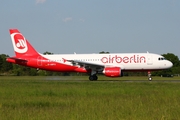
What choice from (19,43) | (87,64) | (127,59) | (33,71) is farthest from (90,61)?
(33,71)

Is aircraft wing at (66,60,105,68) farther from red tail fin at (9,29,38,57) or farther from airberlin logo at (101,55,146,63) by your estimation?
red tail fin at (9,29,38,57)

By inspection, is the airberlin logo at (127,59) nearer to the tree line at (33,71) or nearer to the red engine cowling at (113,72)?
the red engine cowling at (113,72)

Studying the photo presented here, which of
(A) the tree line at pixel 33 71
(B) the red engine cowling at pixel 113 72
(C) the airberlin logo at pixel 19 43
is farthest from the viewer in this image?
(A) the tree line at pixel 33 71

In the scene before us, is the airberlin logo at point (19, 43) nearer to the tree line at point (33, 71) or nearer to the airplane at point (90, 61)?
the airplane at point (90, 61)

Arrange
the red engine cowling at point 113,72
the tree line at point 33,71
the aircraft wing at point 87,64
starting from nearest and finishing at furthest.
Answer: the red engine cowling at point 113,72, the aircraft wing at point 87,64, the tree line at point 33,71

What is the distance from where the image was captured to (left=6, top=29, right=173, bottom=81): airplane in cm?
4028

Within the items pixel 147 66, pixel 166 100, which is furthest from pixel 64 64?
pixel 166 100

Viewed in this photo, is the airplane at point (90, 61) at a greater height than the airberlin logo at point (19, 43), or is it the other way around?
the airberlin logo at point (19, 43)

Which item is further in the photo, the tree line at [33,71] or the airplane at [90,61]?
the tree line at [33,71]

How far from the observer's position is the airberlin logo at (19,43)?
4476cm

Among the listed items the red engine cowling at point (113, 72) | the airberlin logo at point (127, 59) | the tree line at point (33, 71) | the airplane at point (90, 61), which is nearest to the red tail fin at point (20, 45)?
the airplane at point (90, 61)

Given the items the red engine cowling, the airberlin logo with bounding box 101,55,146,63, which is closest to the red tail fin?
the airberlin logo with bounding box 101,55,146,63

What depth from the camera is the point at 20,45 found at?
4488cm

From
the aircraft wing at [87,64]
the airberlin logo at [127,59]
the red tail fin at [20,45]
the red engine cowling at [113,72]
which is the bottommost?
the red engine cowling at [113,72]
